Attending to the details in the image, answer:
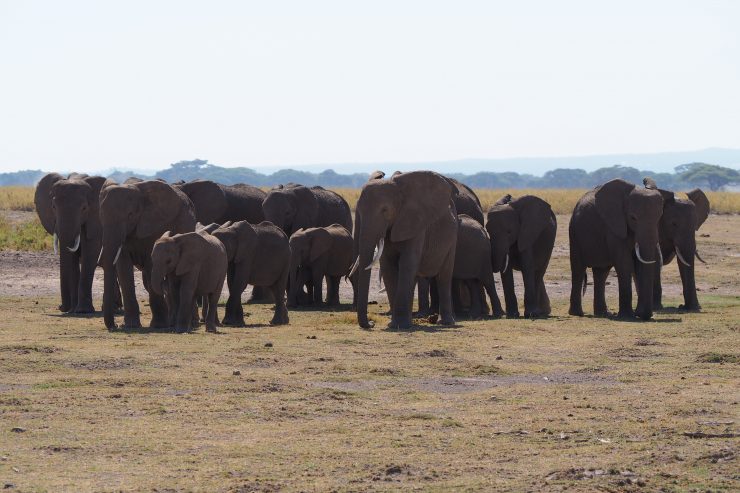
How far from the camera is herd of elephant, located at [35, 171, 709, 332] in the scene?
668 inches

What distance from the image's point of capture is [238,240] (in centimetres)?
1825

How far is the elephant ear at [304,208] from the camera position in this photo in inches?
961

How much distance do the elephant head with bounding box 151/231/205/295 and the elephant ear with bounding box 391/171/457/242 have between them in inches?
107

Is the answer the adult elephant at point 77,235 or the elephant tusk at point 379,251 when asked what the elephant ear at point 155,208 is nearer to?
the adult elephant at point 77,235

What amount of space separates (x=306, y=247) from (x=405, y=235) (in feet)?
12.6

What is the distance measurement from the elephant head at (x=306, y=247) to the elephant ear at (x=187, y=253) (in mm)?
4988

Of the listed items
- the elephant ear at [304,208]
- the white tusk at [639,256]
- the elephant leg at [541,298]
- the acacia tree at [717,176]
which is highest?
the elephant ear at [304,208]

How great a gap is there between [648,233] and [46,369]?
30.4 ft

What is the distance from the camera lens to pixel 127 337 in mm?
15906

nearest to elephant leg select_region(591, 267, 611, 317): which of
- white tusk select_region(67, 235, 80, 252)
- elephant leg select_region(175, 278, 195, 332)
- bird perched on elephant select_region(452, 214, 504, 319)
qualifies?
bird perched on elephant select_region(452, 214, 504, 319)

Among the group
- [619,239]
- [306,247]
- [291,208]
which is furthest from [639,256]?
[291,208]

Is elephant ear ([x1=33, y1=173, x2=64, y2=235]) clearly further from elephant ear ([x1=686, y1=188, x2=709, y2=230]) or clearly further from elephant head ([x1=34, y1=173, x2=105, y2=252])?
elephant ear ([x1=686, y1=188, x2=709, y2=230])

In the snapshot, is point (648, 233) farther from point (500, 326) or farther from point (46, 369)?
point (46, 369)

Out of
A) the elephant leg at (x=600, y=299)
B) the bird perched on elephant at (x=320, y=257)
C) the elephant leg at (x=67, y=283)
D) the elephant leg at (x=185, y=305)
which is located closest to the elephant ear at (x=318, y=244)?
the bird perched on elephant at (x=320, y=257)
